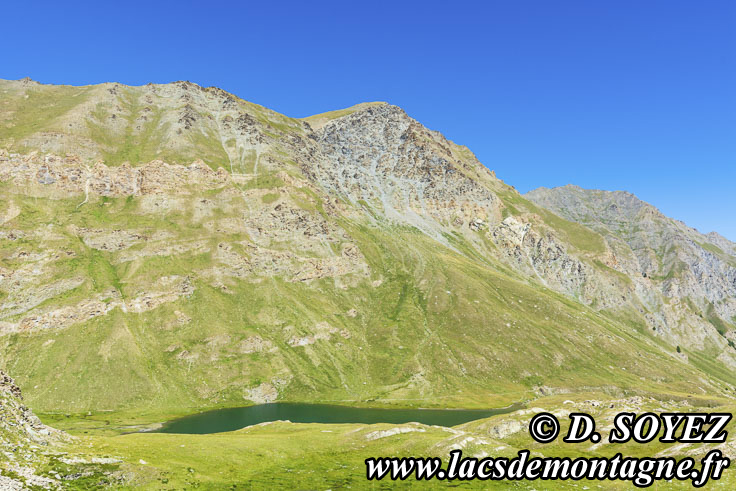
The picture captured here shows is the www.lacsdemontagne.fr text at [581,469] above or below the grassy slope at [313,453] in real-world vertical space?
above

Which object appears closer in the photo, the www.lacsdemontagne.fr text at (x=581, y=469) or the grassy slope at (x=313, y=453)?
the www.lacsdemontagne.fr text at (x=581, y=469)

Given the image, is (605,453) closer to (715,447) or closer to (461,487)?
(715,447)

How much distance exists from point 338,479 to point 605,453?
174ft

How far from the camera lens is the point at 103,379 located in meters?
194

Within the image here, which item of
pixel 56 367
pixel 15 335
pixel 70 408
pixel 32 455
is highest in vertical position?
pixel 32 455

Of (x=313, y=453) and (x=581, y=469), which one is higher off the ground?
(x=581, y=469)

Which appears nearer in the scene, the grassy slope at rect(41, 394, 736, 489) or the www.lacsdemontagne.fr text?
the www.lacsdemontagne.fr text

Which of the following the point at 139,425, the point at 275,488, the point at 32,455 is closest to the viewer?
the point at 32,455

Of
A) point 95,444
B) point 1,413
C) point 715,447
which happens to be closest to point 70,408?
point 95,444

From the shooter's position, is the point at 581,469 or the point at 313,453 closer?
the point at 581,469

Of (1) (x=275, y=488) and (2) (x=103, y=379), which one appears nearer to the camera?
(1) (x=275, y=488)

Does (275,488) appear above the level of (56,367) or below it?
above

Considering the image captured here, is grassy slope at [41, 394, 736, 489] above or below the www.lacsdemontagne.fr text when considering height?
below

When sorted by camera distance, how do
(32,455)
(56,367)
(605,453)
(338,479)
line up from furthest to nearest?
(56,367) → (605,453) → (338,479) → (32,455)
